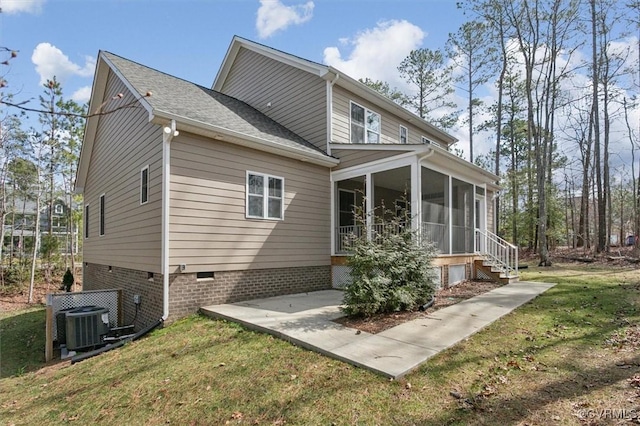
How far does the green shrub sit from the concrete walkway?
1.52 feet

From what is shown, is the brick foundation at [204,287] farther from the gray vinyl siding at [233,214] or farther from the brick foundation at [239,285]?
the gray vinyl siding at [233,214]

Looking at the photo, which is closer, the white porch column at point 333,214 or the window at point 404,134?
the white porch column at point 333,214

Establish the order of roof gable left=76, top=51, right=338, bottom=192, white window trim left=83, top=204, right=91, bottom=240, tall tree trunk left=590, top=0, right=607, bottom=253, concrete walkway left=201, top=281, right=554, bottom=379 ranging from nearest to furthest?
concrete walkway left=201, top=281, right=554, bottom=379 < roof gable left=76, top=51, right=338, bottom=192 < white window trim left=83, top=204, right=91, bottom=240 < tall tree trunk left=590, top=0, right=607, bottom=253

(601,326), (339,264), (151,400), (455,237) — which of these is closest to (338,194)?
(339,264)

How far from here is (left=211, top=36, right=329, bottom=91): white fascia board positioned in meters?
10.5

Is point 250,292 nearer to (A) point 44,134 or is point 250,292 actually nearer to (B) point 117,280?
(B) point 117,280

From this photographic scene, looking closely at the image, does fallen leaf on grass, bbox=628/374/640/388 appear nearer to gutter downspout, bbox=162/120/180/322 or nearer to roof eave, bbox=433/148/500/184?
roof eave, bbox=433/148/500/184

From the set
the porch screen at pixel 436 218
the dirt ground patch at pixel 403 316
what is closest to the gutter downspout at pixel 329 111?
the porch screen at pixel 436 218

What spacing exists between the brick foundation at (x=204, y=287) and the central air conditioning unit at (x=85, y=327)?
76cm

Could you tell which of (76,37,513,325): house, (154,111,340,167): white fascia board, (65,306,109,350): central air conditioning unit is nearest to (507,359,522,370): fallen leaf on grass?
Result: (76,37,513,325): house

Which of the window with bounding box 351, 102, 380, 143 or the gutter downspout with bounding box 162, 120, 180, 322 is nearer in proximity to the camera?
the gutter downspout with bounding box 162, 120, 180, 322

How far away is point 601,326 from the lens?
5770 mm

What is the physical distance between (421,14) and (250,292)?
972cm

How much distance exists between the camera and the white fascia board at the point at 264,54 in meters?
10.5
